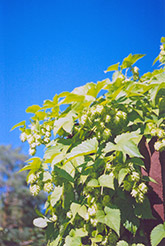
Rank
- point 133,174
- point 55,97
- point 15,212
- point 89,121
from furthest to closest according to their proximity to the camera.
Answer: point 15,212, point 55,97, point 89,121, point 133,174

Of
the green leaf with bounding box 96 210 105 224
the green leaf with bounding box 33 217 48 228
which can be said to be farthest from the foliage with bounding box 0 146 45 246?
the green leaf with bounding box 96 210 105 224

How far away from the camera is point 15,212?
425 centimetres

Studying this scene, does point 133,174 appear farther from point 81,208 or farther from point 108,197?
point 81,208

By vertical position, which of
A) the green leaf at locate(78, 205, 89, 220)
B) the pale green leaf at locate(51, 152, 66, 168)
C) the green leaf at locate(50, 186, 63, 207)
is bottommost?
the green leaf at locate(78, 205, 89, 220)

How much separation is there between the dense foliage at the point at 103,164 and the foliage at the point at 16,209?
3221mm

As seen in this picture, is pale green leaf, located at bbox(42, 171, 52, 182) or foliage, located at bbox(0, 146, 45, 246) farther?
foliage, located at bbox(0, 146, 45, 246)

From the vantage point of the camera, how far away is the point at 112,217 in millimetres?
958

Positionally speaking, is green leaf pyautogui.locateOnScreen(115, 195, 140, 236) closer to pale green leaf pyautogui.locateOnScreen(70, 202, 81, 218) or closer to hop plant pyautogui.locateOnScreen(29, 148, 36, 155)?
pale green leaf pyautogui.locateOnScreen(70, 202, 81, 218)

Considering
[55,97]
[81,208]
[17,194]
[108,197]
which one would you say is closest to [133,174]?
[108,197]

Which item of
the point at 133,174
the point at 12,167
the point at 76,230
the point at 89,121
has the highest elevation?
the point at 12,167

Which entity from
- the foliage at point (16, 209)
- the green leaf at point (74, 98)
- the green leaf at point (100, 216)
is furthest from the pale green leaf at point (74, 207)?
the foliage at point (16, 209)

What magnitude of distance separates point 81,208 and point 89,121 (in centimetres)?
38

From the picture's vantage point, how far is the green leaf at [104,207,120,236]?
930 mm

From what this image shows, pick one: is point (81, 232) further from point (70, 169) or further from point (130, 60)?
point (130, 60)
